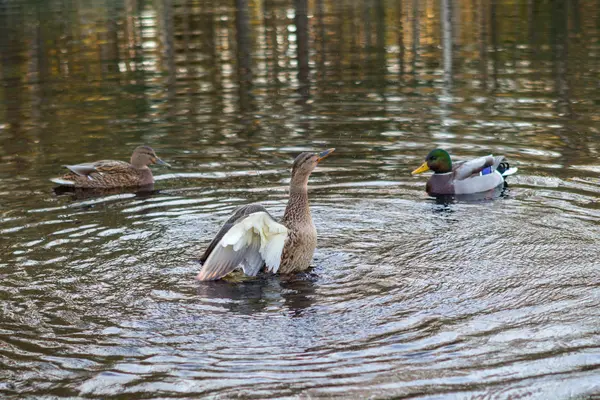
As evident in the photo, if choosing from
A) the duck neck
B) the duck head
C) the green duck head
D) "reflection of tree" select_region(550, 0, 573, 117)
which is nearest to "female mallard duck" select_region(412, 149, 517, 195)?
the green duck head

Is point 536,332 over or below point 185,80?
below

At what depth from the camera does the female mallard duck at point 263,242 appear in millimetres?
8508

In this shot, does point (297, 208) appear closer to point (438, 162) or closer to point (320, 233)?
point (320, 233)

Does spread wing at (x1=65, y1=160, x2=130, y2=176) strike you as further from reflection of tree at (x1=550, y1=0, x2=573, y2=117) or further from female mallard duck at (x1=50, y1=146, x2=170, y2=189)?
reflection of tree at (x1=550, y1=0, x2=573, y2=117)

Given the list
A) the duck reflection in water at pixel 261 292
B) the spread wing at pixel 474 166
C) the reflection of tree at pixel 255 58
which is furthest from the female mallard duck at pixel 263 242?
the reflection of tree at pixel 255 58

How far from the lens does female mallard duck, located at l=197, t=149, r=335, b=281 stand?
27.9 ft

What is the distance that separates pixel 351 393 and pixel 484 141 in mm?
8499

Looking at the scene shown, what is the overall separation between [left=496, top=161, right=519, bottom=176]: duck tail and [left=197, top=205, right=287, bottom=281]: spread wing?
4.36 meters

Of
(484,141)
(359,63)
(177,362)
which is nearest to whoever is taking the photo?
(177,362)

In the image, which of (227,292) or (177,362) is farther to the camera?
(227,292)

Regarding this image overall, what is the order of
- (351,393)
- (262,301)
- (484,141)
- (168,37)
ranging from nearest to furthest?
(351,393)
(262,301)
(484,141)
(168,37)

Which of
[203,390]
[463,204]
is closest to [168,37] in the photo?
[463,204]

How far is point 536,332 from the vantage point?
7.18 m

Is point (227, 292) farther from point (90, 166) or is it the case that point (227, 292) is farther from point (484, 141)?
point (484, 141)
